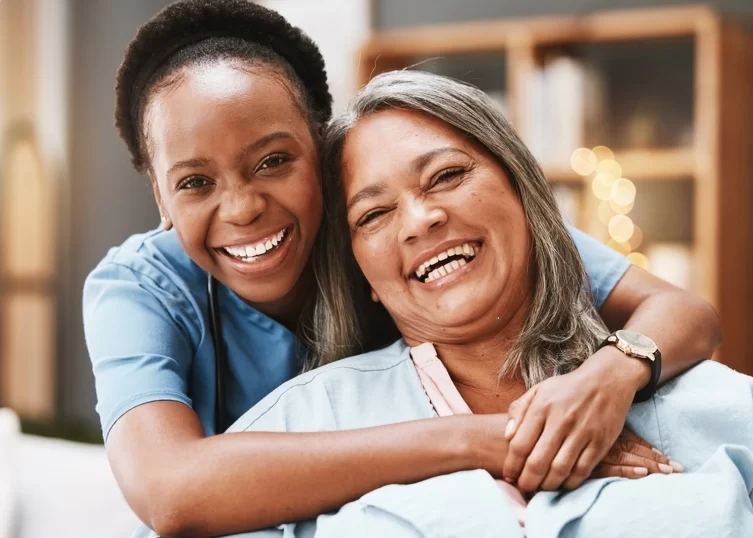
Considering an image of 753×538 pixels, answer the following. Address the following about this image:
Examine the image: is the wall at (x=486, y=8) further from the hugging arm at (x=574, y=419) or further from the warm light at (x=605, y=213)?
the hugging arm at (x=574, y=419)

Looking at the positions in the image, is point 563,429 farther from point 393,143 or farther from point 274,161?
point 274,161

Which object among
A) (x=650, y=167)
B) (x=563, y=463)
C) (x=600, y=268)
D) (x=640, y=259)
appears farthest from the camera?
(x=640, y=259)

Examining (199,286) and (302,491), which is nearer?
(302,491)

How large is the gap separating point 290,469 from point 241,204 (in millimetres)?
500

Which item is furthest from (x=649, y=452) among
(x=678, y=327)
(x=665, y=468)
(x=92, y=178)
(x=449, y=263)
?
(x=92, y=178)

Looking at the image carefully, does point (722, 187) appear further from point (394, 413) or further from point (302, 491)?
point (302, 491)

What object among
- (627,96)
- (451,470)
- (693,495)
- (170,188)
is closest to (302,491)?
(451,470)

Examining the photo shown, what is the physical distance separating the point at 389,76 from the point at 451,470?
743mm

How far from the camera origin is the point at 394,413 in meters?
1.45

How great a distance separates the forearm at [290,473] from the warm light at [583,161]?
2635 millimetres

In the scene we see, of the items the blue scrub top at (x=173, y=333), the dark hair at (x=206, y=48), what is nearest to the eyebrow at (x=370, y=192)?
the dark hair at (x=206, y=48)

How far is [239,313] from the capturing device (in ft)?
5.74

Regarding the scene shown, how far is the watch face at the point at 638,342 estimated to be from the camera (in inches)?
55.0

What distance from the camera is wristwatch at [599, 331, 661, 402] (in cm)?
140
